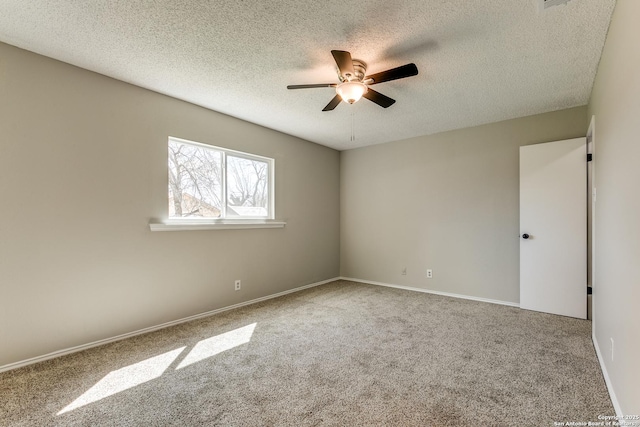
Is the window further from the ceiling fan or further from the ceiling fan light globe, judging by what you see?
the ceiling fan light globe

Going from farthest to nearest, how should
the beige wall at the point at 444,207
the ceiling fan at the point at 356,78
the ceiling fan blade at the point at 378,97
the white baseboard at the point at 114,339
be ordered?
1. the beige wall at the point at 444,207
2. the ceiling fan blade at the point at 378,97
3. the white baseboard at the point at 114,339
4. the ceiling fan at the point at 356,78

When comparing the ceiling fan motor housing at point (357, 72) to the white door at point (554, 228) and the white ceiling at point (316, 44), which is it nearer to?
the white ceiling at point (316, 44)

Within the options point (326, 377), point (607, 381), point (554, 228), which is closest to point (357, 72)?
point (326, 377)

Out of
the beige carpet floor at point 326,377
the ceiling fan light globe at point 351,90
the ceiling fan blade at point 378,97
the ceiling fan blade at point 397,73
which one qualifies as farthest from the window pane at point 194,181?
the ceiling fan blade at point 397,73

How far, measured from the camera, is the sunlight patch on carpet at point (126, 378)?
6.33ft

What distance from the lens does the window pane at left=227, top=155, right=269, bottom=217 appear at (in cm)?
399

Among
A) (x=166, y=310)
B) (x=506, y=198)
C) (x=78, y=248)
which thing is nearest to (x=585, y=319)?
(x=506, y=198)

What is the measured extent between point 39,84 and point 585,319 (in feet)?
19.2

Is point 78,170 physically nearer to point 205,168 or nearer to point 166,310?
point 205,168

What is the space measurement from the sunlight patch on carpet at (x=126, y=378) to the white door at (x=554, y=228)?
4077 millimetres

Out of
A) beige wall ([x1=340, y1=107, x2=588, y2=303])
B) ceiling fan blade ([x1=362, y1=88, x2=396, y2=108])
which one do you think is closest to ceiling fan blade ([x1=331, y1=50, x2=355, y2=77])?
ceiling fan blade ([x1=362, y1=88, x2=396, y2=108])

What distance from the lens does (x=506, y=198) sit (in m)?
4.03

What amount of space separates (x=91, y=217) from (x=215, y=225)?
122 cm

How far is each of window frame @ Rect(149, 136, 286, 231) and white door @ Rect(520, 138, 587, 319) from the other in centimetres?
330
